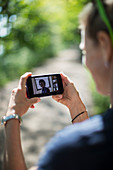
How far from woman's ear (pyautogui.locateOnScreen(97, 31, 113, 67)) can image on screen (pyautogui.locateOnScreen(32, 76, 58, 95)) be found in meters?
0.80

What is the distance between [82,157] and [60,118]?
556cm

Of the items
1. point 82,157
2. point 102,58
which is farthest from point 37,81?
point 82,157

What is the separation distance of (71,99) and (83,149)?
2.63ft

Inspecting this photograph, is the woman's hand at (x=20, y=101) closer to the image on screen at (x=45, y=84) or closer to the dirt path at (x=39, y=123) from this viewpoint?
the image on screen at (x=45, y=84)

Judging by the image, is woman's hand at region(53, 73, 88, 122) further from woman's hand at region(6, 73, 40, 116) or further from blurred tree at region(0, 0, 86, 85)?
blurred tree at region(0, 0, 86, 85)

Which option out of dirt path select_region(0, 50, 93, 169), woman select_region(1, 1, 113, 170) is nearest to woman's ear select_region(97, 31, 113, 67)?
woman select_region(1, 1, 113, 170)

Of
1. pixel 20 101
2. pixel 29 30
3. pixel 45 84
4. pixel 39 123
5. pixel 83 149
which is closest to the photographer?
pixel 83 149

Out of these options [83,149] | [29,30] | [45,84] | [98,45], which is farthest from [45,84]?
[29,30]

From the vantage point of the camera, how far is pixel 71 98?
1.60 metres

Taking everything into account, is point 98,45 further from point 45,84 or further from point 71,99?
point 45,84

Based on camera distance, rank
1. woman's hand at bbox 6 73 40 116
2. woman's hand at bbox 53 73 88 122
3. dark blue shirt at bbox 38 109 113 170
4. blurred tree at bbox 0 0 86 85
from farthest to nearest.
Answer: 1. blurred tree at bbox 0 0 86 85
2. woman's hand at bbox 53 73 88 122
3. woman's hand at bbox 6 73 40 116
4. dark blue shirt at bbox 38 109 113 170

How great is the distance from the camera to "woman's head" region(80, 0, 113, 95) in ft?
2.88

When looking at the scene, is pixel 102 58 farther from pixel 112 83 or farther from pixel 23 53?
pixel 23 53

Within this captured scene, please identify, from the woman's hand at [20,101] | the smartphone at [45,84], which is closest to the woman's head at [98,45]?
the woman's hand at [20,101]
